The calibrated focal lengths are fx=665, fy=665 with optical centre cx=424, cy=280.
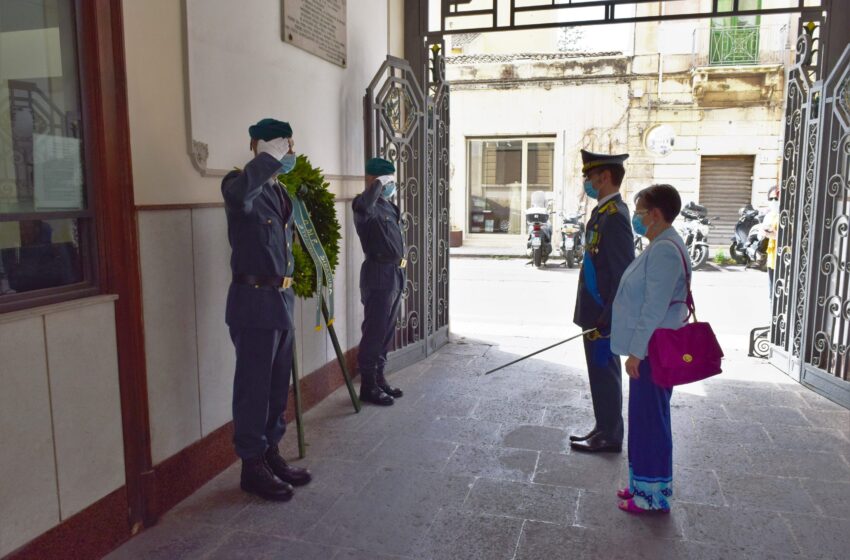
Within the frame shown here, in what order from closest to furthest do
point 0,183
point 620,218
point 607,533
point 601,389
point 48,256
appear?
point 0,183, point 48,256, point 607,533, point 620,218, point 601,389

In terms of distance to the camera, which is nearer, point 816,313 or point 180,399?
point 180,399

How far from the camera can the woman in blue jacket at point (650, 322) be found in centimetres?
271

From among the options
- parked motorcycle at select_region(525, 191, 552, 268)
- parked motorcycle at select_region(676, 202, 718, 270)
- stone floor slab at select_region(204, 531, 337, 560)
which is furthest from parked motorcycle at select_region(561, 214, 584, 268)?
stone floor slab at select_region(204, 531, 337, 560)

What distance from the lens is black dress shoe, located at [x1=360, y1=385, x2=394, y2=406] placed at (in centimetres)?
439

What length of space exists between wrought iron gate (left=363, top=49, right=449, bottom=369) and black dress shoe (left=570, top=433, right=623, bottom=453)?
1890 millimetres

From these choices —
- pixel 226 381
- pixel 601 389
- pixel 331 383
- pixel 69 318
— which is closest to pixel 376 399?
pixel 331 383

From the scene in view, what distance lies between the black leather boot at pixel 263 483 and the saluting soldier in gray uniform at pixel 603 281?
159 cm

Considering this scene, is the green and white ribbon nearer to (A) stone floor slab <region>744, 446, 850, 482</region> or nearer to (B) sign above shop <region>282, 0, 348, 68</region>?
(B) sign above shop <region>282, 0, 348, 68</region>

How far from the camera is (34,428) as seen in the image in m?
2.24

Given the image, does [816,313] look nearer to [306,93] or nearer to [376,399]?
[376,399]

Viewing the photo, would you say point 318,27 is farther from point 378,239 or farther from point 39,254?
point 39,254

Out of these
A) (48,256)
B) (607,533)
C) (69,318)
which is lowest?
(607,533)

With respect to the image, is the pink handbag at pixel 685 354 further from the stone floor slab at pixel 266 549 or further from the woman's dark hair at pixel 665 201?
the stone floor slab at pixel 266 549

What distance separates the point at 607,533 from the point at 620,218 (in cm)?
149
